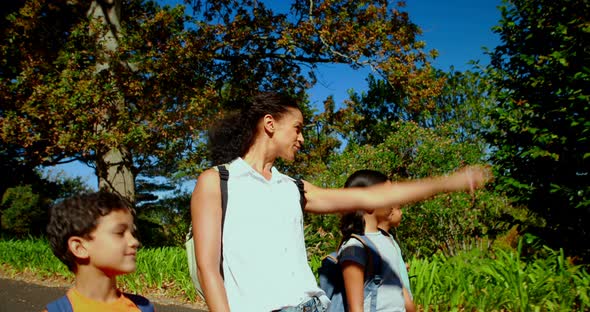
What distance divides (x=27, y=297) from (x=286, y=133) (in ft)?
26.0

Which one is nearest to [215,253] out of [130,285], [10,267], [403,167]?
[130,285]

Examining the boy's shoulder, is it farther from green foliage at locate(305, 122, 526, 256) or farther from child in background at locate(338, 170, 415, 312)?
green foliage at locate(305, 122, 526, 256)

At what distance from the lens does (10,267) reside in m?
12.5

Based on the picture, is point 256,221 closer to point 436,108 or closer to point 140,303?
point 140,303

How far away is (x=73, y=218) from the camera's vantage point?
77.5 inches

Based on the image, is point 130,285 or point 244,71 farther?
point 244,71

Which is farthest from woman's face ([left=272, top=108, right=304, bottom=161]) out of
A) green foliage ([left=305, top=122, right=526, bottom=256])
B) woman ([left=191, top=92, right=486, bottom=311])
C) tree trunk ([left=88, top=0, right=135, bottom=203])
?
tree trunk ([left=88, top=0, right=135, bottom=203])

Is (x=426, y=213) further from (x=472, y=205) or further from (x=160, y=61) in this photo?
(x=160, y=61)

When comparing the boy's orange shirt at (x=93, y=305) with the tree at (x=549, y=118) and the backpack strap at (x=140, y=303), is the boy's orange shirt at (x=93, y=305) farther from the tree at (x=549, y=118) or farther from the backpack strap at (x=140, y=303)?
the tree at (x=549, y=118)

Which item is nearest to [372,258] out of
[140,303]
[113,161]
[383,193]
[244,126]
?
[383,193]

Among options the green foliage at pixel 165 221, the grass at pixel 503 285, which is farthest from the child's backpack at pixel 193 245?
the green foliage at pixel 165 221

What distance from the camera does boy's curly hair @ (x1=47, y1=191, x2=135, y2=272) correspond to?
→ 1962 millimetres

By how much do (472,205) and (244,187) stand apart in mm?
7631


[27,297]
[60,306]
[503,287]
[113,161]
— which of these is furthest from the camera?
[113,161]
